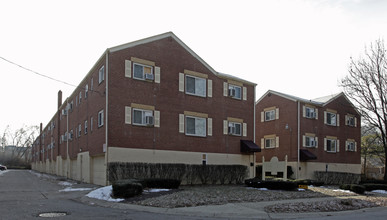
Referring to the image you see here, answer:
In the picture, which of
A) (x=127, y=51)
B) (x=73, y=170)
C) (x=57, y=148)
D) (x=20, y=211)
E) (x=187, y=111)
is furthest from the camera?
(x=57, y=148)

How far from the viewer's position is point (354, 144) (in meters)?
41.0

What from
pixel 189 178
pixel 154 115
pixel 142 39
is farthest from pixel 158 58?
pixel 189 178

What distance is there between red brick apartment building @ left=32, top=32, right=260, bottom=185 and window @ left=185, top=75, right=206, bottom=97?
76 millimetres

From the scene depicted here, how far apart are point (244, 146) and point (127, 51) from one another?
40.1 feet

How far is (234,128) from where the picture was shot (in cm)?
2842

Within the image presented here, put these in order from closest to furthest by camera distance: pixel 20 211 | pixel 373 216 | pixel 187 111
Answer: pixel 20 211 < pixel 373 216 < pixel 187 111

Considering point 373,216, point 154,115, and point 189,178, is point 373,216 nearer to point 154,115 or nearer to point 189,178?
point 189,178

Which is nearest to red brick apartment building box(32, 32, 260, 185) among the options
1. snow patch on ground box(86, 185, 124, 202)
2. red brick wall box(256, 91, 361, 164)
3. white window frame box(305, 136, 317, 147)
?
snow patch on ground box(86, 185, 124, 202)

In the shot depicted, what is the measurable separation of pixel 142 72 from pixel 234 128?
9.27 meters

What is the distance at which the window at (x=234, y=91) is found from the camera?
28223 mm

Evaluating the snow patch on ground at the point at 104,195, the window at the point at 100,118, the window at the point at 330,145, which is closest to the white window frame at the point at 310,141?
the window at the point at 330,145

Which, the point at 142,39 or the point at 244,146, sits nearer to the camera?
the point at 142,39

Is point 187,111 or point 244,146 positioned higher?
point 187,111

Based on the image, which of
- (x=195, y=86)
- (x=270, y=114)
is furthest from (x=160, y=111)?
(x=270, y=114)
